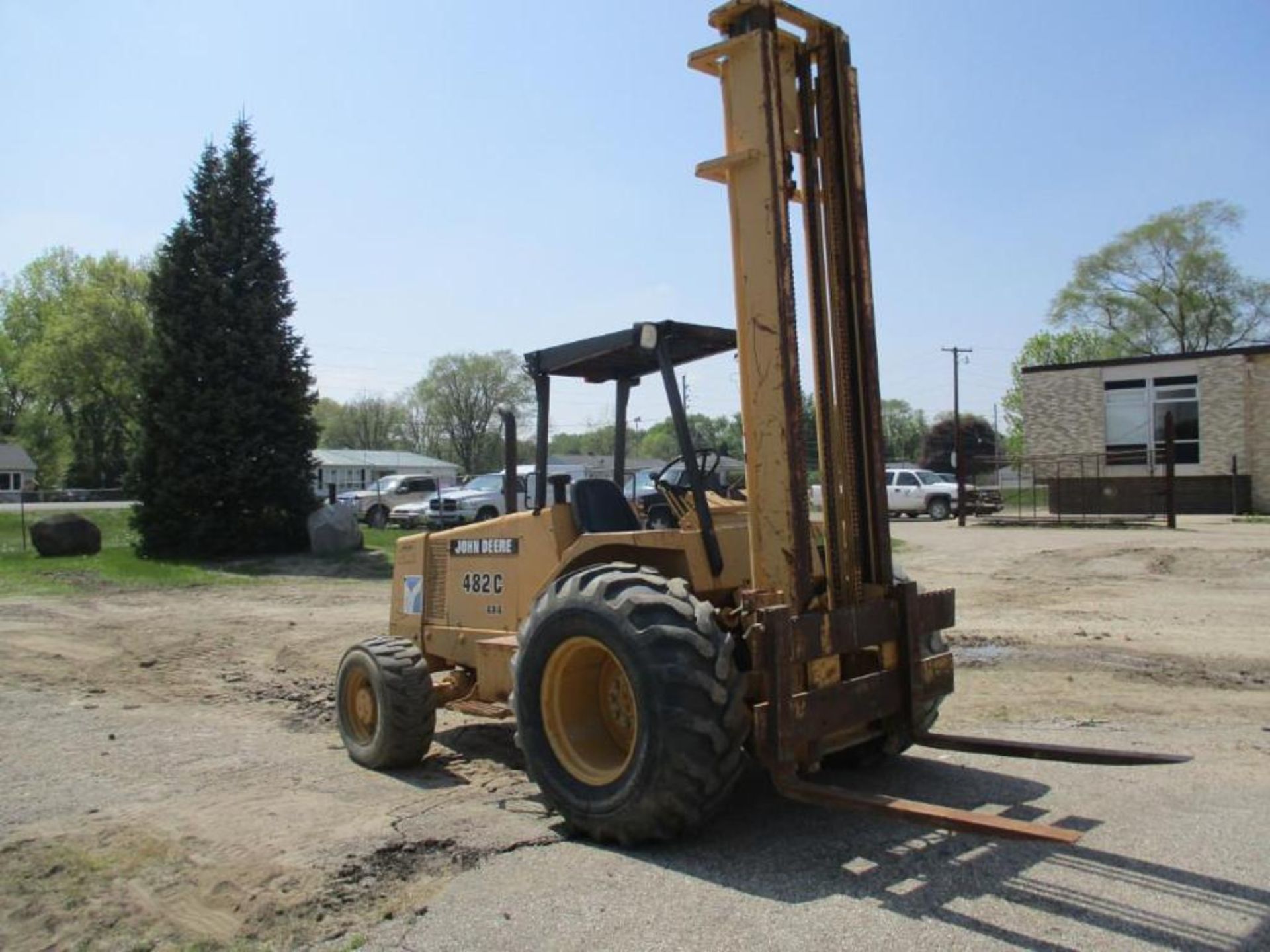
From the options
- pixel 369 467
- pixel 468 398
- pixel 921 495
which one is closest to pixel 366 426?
pixel 468 398

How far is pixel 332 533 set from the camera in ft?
79.3

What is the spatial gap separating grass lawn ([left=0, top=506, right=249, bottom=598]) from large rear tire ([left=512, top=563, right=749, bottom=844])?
1580cm

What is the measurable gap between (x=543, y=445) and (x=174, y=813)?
9.75 ft

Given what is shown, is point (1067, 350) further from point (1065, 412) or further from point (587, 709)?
point (587, 709)

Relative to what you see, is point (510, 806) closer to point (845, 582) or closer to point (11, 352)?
point (845, 582)

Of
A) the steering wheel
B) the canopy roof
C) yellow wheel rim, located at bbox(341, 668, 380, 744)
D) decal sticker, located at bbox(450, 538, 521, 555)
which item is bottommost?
yellow wheel rim, located at bbox(341, 668, 380, 744)

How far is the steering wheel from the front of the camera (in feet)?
19.8

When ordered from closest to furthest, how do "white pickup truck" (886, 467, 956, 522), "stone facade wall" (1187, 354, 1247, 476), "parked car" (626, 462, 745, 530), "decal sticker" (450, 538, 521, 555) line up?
"parked car" (626, 462, 745, 530) < "decal sticker" (450, 538, 521, 555) < "stone facade wall" (1187, 354, 1247, 476) < "white pickup truck" (886, 467, 956, 522)

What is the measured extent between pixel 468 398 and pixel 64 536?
227ft

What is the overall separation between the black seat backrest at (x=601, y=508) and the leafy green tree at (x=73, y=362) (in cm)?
5332

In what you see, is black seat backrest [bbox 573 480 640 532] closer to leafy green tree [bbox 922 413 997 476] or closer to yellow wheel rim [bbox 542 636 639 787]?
yellow wheel rim [bbox 542 636 639 787]

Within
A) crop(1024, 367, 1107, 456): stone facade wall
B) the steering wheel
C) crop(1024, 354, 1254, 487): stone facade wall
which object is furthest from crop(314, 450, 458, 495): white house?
the steering wheel

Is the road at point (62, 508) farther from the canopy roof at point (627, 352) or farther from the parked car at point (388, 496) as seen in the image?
the canopy roof at point (627, 352)

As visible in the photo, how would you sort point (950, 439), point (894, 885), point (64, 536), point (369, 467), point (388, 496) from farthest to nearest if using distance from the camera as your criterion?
point (950, 439)
point (369, 467)
point (388, 496)
point (64, 536)
point (894, 885)
